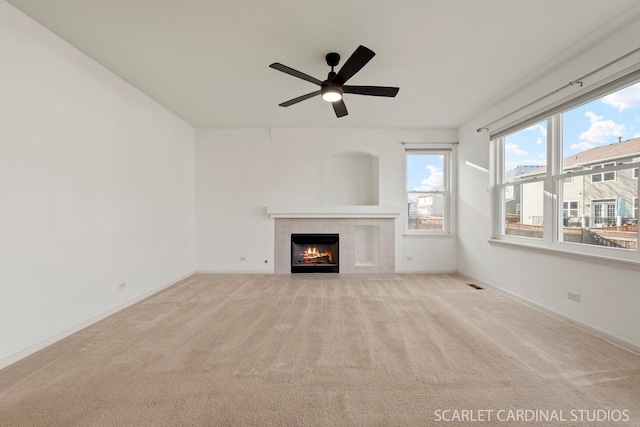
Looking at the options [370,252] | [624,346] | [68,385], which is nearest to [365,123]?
[370,252]

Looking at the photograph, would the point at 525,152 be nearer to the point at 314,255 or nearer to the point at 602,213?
the point at 602,213

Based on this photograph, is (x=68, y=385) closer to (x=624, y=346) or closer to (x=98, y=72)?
(x=98, y=72)

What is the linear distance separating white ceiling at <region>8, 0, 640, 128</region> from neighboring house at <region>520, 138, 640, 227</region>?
1.04m

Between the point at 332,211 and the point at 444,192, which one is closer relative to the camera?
the point at 332,211

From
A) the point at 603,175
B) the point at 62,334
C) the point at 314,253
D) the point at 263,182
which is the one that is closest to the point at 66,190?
the point at 62,334

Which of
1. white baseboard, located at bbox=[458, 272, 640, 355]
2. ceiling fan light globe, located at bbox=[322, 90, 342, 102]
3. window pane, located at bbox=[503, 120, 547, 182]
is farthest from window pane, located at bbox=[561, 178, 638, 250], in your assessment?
ceiling fan light globe, located at bbox=[322, 90, 342, 102]

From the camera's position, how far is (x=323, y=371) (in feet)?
6.28

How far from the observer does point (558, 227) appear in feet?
9.98

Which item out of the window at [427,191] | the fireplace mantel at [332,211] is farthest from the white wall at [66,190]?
the window at [427,191]

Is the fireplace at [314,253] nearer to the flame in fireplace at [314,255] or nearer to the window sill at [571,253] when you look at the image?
the flame in fireplace at [314,255]

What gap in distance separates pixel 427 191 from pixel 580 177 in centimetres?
249

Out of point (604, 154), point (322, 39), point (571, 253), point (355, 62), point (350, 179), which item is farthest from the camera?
point (350, 179)

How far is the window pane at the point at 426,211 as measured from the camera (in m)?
5.20

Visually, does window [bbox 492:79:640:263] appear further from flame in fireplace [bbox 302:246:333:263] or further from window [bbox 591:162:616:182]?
flame in fireplace [bbox 302:246:333:263]
